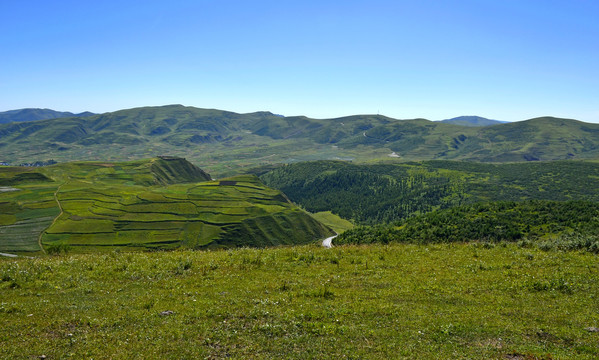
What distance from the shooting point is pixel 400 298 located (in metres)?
22.1

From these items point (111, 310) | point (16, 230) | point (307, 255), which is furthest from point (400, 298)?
point (16, 230)

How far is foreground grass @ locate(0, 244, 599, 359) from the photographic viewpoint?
52.5 ft

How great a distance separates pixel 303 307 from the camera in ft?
67.6

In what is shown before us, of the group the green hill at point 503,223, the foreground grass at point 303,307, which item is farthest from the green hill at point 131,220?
the foreground grass at point 303,307

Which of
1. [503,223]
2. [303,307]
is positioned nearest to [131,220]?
[503,223]

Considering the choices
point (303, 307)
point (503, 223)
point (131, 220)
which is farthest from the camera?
point (131, 220)

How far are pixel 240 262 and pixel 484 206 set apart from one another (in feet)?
234

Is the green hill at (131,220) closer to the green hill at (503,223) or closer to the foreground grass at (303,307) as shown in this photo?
the green hill at (503,223)

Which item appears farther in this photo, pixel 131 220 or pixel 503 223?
pixel 131 220

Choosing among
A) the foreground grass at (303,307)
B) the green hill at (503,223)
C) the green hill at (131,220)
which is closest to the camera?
the foreground grass at (303,307)

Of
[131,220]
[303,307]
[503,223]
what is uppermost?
[303,307]

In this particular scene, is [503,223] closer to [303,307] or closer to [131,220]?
[303,307]

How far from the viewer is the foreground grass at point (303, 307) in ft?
52.5

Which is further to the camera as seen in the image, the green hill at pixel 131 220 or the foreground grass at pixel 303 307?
the green hill at pixel 131 220
